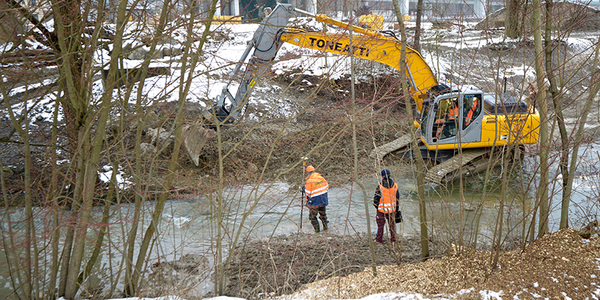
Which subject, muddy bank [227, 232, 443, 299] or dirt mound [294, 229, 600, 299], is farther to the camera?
muddy bank [227, 232, 443, 299]

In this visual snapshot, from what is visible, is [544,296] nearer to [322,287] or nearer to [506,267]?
[506,267]

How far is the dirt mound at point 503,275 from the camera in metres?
4.60

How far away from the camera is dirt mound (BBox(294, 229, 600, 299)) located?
4.60 m

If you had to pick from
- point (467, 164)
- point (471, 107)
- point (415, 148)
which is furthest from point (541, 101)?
point (467, 164)

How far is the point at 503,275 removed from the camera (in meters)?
4.96

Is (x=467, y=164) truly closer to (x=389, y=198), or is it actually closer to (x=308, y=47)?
(x=308, y=47)

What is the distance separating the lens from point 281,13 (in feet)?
28.4

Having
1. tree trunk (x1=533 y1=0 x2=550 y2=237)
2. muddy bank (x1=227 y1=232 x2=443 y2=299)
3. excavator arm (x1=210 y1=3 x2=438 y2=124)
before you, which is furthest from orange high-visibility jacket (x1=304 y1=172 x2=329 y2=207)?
tree trunk (x1=533 y1=0 x2=550 y2=237)

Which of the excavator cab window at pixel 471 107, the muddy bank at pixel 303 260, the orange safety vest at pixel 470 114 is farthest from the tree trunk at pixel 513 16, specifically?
the muddy bank at pixel 303 260

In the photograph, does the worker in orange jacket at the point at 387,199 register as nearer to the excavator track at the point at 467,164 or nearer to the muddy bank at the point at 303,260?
the muddy bank at the point at 303,260

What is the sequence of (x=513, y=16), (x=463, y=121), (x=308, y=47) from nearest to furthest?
(x=513, y=16) < (x=308, y=47) < (x=463, y=121)

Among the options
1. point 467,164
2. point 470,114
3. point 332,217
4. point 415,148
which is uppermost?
point 470,114

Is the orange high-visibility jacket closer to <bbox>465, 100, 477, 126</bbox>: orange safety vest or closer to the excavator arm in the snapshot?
the excavator arm

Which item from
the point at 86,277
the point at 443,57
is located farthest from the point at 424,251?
the point at 443,57
